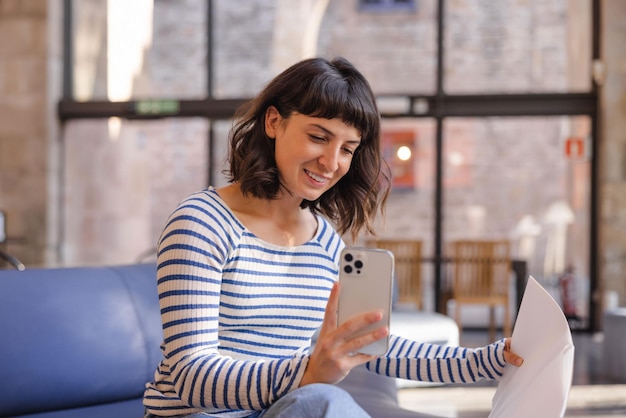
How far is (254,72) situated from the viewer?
873 cm

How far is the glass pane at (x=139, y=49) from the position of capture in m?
8.77

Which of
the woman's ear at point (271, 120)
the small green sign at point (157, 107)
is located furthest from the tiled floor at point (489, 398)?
the small green sign at point (157, 107)

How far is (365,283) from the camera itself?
125 cm

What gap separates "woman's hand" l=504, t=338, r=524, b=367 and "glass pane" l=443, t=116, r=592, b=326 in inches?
264

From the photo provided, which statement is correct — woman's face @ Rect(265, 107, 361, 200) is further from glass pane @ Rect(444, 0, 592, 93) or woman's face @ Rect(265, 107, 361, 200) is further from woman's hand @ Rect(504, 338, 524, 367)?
glass pane @ Rect(444, 0, 592, 93)

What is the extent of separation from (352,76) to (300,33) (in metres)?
7.36

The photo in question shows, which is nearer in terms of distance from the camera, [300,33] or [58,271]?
[58,271]

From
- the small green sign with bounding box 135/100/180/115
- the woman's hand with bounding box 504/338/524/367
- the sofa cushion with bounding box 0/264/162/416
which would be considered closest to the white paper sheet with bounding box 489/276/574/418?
the woman's hand with bounding box 504/338/524/367

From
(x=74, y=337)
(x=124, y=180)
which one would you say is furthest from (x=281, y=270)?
(x=124, y=180)

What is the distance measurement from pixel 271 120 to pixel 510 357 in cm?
68

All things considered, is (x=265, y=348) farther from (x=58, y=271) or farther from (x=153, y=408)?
(x=58, y=271)

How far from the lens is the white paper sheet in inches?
51.5

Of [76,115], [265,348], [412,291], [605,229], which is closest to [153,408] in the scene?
[265,348]

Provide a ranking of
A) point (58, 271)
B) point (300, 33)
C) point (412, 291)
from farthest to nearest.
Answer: point (300, 33), point (412, 291), point (58, 271)
